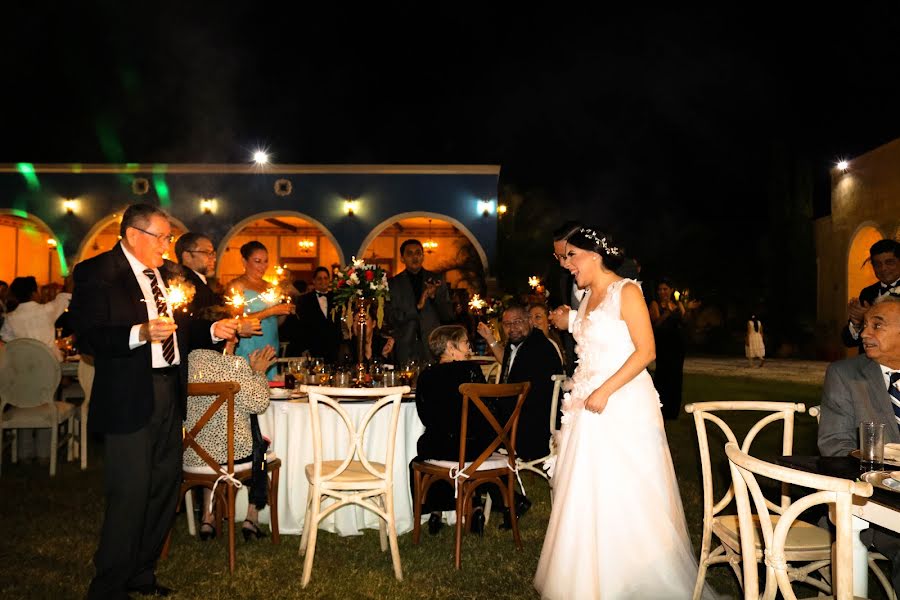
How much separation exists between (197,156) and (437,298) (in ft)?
41.4

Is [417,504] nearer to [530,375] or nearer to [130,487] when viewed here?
[530,375]

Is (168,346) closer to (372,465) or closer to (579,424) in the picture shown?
(372,465)

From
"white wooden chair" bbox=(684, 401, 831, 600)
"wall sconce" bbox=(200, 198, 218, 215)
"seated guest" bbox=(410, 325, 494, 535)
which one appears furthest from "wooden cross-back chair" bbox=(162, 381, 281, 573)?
"wall sconce" bbox=(200, 198, 218, 215)

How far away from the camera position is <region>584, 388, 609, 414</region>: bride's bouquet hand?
3539 millimetres

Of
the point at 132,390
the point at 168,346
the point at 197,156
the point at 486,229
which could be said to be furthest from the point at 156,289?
the point at 197,156

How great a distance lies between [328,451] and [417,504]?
0.69 metres

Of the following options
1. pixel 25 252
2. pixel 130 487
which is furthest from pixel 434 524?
pixel 25 252

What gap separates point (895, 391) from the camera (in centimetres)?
335

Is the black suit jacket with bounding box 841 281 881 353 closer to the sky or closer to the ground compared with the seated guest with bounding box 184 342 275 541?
closer to the sky

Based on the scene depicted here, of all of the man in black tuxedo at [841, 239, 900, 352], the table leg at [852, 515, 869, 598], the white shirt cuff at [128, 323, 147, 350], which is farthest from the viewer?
the man in black tuxedo at [841, 239, 900, 352]

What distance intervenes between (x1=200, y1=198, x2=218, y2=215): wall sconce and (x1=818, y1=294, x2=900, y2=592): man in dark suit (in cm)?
1587

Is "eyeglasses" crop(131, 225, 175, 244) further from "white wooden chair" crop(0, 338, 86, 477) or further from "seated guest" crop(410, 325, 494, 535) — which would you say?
"white wooden chair" crop(0, 338, 86, 477)

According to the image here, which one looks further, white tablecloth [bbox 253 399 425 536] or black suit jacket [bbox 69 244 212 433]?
white tablecloth [bbox 253 399 425 536]

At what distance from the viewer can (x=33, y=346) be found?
21.4ft
